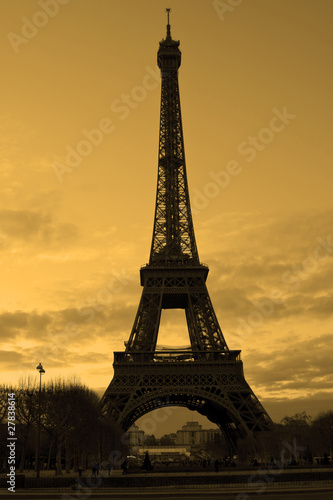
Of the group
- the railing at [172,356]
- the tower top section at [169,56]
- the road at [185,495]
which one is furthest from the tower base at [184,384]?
the tower top section at [169,56]

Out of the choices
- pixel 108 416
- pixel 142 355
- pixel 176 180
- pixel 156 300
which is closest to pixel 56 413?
pixel 108 416

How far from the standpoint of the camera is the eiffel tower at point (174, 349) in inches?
3127

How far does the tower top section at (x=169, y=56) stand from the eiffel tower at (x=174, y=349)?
16 cm

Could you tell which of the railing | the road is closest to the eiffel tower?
the railing

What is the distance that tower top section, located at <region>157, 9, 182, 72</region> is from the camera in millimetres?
100500

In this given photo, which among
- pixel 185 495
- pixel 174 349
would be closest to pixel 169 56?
pixel 174 349

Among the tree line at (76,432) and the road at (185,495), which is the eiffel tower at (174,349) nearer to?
the tree line at (76,432)

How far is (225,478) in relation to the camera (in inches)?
1610

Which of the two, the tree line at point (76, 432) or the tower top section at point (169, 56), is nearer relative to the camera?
the tree line at point (76, 432)

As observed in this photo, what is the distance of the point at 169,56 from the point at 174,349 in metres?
50.1

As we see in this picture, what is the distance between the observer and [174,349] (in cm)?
8588

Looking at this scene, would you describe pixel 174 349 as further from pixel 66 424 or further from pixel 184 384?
pixel 66 424

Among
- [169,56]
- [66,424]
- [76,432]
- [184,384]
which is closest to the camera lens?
[66,424]

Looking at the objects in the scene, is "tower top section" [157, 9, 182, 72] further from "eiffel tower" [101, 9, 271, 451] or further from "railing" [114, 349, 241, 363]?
"railing" [114, 349, 241, 363]
